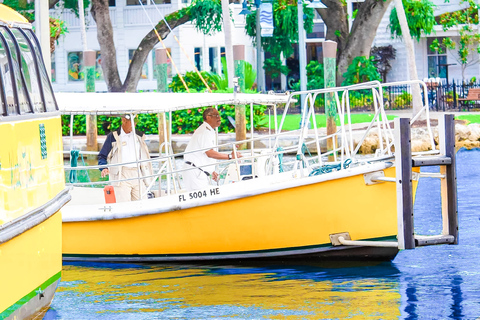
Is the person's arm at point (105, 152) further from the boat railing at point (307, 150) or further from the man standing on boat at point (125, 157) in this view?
the boat railing at point (307, 150)

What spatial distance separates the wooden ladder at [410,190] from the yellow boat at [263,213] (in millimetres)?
12

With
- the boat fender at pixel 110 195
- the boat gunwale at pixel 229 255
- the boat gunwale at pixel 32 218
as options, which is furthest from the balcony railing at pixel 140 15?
the boat gunwale at pixel 32 218

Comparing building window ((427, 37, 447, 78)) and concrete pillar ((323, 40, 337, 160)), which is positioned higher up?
building window ((427, 37, 447, 78))

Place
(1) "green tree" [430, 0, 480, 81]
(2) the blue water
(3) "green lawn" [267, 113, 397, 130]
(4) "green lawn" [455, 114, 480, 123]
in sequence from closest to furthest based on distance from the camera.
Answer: (2) the blue water < (3) "green lawn" [267, 113, 397, 130] < (4) "green lawn" [455, 114, 480, 123] < (1) "green tree" [430, 0, 480, 81]

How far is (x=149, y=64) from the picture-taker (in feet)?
140

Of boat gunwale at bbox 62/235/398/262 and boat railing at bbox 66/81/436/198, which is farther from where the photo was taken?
boat gunwale at bbox 62/235/398/262

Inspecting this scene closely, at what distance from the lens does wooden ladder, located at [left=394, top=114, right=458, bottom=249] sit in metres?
9.55

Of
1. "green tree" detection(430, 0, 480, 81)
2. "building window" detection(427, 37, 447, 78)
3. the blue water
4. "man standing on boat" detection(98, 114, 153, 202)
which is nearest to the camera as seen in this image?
the blue water

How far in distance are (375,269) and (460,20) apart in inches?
1042

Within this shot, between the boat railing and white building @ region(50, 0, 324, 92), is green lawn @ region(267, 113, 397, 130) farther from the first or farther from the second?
the boat railing

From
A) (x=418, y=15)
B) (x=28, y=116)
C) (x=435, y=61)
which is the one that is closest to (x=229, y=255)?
(x=28, y=116)

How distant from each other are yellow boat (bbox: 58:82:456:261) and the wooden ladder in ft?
0.04

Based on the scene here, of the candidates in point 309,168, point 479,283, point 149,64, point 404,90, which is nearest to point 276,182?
point 309,168

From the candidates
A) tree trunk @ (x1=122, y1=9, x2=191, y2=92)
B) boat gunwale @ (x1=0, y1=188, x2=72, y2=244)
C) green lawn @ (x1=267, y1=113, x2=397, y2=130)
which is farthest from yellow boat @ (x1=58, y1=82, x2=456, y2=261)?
tree trunk @ (x1=122, y1=9, x2=191, y2=92)
